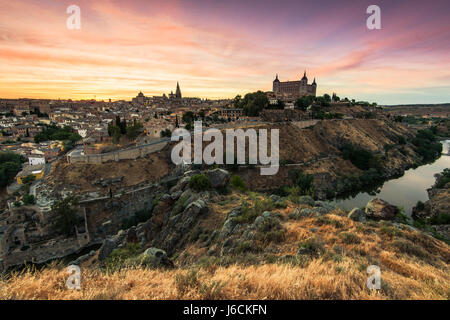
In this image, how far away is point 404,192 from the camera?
3177 cm

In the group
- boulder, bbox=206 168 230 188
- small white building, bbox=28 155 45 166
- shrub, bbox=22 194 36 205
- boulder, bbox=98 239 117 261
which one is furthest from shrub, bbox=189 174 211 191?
small white building, bbox=28 155 45 166

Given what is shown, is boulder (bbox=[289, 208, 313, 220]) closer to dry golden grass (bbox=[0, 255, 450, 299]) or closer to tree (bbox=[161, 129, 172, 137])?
dry golden grass (bbox=[0, 255, 450, 299])

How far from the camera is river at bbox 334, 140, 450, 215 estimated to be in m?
28.8

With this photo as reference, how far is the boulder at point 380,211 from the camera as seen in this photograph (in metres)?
11.3

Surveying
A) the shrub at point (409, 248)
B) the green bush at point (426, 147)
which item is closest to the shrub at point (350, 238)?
the shrub at point (409, 248)

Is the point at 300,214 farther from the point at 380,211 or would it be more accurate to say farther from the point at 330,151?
the point at 330,151

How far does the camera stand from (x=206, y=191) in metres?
15.5

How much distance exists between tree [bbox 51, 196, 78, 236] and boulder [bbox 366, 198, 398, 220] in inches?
947

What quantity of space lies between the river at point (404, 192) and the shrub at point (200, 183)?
66.1 feet

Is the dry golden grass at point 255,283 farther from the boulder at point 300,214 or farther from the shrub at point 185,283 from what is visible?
the boulder at point 300,214
